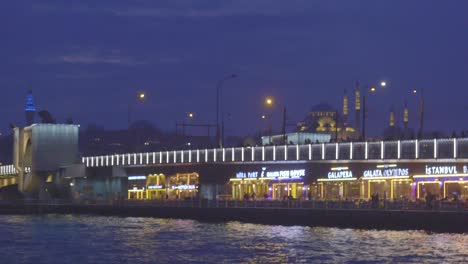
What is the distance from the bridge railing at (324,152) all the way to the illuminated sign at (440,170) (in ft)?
3.65

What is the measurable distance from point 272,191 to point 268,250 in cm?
5076

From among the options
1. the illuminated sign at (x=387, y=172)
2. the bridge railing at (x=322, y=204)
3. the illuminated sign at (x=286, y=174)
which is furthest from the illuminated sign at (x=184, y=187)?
the illuminated sign at (x=387, y=172)

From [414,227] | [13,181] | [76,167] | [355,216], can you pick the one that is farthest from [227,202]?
[13,181]

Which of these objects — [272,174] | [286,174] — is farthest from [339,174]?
[272,174]

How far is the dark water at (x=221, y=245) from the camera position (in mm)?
67688

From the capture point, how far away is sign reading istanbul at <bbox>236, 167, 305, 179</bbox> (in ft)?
387

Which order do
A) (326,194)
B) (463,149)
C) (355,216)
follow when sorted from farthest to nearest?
(326,194), (463,149), (355,216)

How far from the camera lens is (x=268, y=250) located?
73.4 meters

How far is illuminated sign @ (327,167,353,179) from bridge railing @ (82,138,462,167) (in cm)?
135

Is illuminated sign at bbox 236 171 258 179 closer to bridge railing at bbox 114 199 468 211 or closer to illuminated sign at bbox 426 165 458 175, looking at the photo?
bridge railing at bbox 114 199 468 211

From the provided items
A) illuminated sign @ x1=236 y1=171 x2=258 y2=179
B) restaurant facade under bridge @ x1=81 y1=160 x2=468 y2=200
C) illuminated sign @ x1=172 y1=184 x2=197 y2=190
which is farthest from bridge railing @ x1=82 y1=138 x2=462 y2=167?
illuminated sign @ x1=172 y1=184 x2=197 y2=190

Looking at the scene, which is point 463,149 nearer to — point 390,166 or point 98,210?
point 390,166

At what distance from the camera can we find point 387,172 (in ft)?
348

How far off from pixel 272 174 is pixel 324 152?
9.50 metres
